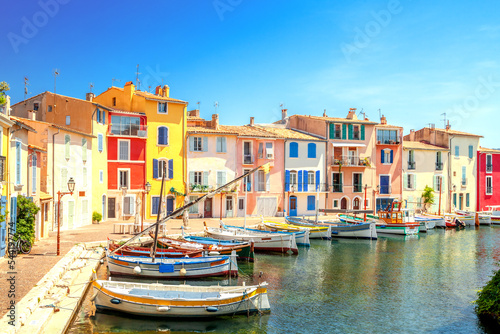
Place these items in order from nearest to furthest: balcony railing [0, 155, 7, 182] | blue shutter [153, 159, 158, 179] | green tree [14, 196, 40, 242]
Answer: balcony railing [0, 155, 7, 182]
green tree [14, 196, 40, 242]
blue shutter [153, 159, 158, 179]

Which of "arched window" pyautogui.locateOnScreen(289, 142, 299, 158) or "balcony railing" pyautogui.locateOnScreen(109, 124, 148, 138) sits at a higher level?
"balcony railing" pyautogui.locateOnScreen(109, 124, 148, 138)

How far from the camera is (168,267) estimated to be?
2106cm

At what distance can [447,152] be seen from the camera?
189ft

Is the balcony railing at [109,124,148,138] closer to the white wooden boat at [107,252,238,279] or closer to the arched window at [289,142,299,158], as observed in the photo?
the arched window at [289,142,299,158]

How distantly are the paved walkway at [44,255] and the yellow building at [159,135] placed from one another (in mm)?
3751

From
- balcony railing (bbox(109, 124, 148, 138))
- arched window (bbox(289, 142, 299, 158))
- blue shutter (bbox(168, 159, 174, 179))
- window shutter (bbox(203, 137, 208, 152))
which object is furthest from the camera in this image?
Result: arched window (bbox(289, 142, 299, 158))

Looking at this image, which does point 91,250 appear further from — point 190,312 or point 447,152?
point 447,152

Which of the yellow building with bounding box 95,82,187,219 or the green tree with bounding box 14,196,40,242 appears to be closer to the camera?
the green tree with bounding box 14,196,40,242

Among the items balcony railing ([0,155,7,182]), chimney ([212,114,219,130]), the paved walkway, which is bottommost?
the paved walkway

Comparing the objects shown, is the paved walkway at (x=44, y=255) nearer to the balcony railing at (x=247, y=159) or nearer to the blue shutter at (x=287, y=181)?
the balcony railing at (x=247, y=159)

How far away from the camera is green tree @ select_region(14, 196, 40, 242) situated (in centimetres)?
2111

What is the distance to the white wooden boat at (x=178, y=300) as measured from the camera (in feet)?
51.2

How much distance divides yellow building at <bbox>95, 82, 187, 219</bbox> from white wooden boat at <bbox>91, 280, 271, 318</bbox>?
2551cm

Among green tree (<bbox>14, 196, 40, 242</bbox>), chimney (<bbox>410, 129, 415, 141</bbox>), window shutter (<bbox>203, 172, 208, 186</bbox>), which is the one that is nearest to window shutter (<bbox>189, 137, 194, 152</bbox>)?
window shutter (<bbox>203, 172, 208, 186</bbox>)
